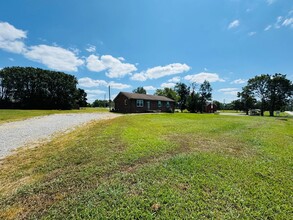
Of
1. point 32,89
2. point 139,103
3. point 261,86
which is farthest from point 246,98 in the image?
point 32,89

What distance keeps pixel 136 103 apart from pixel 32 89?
32.0 m

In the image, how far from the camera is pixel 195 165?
4215mm

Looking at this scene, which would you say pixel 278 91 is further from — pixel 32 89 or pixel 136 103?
pixel 32 89

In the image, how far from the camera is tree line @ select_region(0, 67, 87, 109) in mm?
40531

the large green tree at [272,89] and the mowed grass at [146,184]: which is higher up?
the large green tree at [272,89]

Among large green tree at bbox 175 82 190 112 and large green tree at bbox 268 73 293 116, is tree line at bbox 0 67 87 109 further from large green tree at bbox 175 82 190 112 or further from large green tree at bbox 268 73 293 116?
large green tree at bbox 268 73 293 116

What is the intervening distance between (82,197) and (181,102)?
56.7 meters

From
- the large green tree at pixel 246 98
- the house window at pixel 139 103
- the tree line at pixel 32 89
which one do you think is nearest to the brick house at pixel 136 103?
the house window at pixel 139 103

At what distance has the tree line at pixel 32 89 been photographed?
40531 mm

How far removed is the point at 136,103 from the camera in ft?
92.4

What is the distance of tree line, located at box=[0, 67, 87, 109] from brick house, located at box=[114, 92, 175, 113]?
22115mm

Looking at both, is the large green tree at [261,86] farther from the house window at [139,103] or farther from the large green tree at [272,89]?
the house window at [139,103]

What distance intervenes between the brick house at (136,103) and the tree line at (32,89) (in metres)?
22.1

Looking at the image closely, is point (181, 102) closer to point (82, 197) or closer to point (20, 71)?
point (20, 71)
